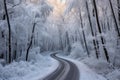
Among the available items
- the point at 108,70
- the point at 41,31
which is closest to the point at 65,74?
the point at 108,70

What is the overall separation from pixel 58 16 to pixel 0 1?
4161cm

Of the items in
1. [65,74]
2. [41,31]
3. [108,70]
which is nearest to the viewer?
[108,70]

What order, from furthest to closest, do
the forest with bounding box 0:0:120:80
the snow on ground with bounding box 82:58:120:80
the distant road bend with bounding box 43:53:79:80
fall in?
the forest with bounding box 0:0:120:80, the distant road bend with bounding box 43:53:79:80, the snow on ground with bounding box 82:58:120:80

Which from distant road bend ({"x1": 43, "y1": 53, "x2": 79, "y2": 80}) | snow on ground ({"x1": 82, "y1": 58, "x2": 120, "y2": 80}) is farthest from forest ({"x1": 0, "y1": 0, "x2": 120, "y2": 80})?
distant road bend ({"x1": 43, "y1": 53, "x2": 79, "y2": 80})

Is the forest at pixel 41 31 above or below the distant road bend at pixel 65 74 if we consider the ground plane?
above

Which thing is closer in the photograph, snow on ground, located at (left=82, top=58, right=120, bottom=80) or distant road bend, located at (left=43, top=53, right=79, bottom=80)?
snow on ground, located at (left=82, top=58, right=120, bottom=80)

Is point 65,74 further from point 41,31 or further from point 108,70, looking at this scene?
point 41,31

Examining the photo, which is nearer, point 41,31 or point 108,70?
point 108,70

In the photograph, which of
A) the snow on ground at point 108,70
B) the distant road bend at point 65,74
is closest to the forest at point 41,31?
the snow on ground at point 108,70

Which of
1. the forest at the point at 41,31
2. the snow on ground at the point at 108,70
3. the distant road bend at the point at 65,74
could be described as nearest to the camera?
the snow on ground at the point at 108,70

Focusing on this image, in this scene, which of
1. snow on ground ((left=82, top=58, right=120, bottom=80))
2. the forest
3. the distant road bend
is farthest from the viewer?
the forest

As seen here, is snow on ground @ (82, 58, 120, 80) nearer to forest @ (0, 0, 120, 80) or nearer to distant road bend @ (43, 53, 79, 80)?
forest @ (0, 0, 120, 80)

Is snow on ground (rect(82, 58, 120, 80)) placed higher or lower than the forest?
lower

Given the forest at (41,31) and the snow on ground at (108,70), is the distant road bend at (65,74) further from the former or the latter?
the snow on ground at (108,70)
